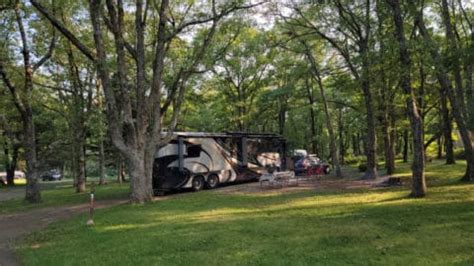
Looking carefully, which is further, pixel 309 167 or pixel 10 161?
pixel 10 161

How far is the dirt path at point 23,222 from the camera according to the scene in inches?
341

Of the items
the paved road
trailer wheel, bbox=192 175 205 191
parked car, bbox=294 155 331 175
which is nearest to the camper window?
trailer wheel, bbox=192 175 205 191

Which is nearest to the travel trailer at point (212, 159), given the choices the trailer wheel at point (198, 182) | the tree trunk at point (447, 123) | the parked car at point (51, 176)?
the trailer wheel at point (198, 182)

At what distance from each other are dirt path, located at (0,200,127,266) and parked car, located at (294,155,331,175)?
16910 millimetres

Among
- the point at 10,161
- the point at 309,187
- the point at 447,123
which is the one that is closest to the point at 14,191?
the point at 10,161

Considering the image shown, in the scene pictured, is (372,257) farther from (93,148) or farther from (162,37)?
(93,148)

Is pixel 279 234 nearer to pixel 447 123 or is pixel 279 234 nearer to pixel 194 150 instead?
pixel 194 150

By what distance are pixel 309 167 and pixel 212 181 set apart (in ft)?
35.9

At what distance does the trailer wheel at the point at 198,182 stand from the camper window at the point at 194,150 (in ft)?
3.68

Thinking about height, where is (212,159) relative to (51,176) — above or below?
above

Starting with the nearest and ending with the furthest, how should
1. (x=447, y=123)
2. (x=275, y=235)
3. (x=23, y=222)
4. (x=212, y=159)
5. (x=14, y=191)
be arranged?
(x=275, y=235) < (x=23, y=222) < (x=212, y=159) < (x=447, y=123) < (x=14, y=191)

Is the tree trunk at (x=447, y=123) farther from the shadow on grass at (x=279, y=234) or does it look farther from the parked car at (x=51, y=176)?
the parked car at (x=51, y=176)

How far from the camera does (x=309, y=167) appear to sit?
104 ft

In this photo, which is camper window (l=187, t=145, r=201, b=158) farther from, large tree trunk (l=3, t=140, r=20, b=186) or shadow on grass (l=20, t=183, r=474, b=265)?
large tree trunk (l=3, t=140, r=20, b=186)
